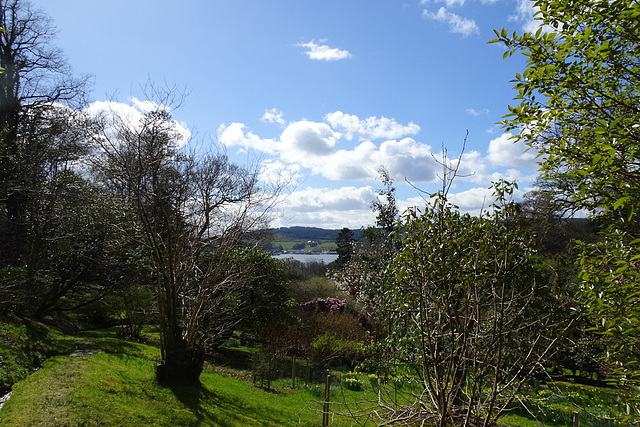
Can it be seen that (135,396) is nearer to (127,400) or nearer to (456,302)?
(127,400)

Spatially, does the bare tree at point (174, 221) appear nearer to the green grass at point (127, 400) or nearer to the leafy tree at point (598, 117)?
the green grass at point (127, 400)

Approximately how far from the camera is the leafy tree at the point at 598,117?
8.59 ft

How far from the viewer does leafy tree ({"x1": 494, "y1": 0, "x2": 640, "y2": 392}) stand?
2617 mm

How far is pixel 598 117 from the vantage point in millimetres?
2852

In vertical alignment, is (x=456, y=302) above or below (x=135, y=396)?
above

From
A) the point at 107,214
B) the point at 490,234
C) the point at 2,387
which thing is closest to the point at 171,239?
the point at 2,387

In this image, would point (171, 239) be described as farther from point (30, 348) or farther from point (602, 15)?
point (602, 15)

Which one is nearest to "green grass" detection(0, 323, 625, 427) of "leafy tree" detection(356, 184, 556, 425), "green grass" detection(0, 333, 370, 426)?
"green grass" detection(0, 333, 370, 426)

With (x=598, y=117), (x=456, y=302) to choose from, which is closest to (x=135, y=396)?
(x=456, y=302)

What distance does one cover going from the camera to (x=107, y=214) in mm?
12430

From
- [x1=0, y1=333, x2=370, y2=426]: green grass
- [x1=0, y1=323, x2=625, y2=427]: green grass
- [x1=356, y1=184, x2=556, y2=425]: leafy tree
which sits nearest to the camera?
[x1=356, y1=184, x2=556, y2=425]: leafy tree

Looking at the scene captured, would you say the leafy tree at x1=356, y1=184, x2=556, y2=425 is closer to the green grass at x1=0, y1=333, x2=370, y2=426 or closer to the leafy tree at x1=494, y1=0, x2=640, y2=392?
the leafy tree at x1=494, y1=0, x2=640, y2=392

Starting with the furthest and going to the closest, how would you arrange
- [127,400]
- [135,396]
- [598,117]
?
[135,396] → [127,400] → [598,117]

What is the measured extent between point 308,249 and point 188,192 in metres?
52.0
